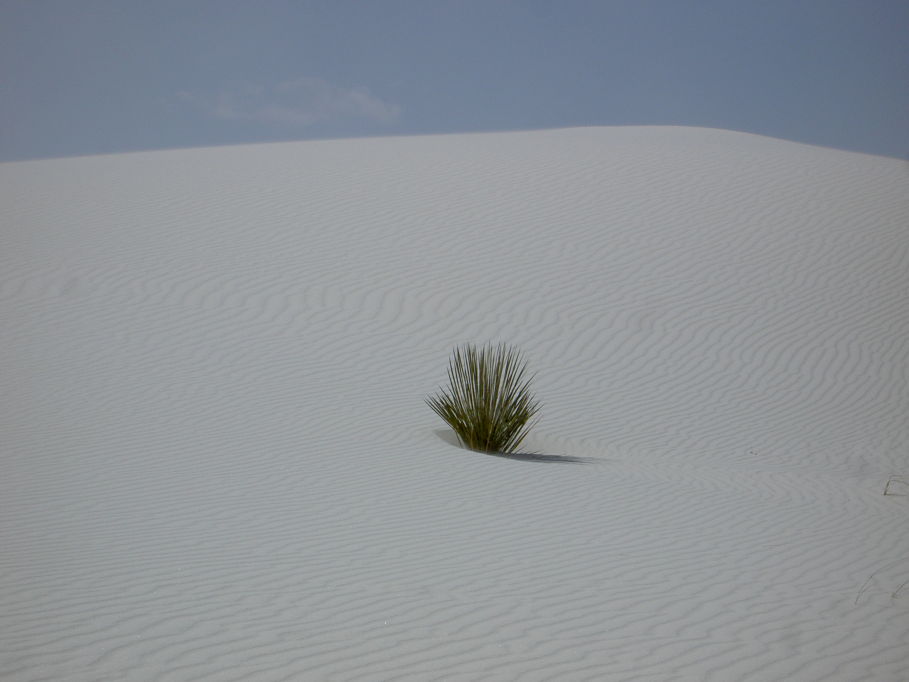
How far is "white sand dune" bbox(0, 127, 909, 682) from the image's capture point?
3.57 metres

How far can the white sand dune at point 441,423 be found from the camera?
357cm

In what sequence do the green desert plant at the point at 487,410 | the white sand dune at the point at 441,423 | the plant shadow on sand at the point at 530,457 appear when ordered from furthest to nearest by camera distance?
the green desert plant at the point at 487,410
the plant shadow on sand at the point at 530,457
the white sand dune at the point at 441,423

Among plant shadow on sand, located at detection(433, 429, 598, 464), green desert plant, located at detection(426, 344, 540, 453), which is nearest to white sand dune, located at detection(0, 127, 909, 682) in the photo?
plant shadow on sand, located at detection(433, 429, 598, 464)

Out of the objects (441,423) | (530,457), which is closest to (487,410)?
(530,457)

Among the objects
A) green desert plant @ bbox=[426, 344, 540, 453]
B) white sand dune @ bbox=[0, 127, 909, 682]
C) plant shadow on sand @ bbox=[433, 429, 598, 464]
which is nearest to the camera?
white sand dune @ bbox=[0, 127, 909, 682]

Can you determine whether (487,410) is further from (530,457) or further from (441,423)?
(441,423)

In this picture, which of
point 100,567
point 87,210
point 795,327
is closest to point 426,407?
point 100,567

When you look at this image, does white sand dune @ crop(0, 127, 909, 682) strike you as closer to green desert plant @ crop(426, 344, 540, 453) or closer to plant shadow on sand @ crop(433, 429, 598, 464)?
plant shadow on sand @ crop(433, 429, 598, 464)

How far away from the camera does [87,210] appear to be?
16672 mm

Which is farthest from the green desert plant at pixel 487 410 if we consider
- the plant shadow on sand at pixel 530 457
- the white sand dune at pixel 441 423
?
the white sand dune at pixel 441 423

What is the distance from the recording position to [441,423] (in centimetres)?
906

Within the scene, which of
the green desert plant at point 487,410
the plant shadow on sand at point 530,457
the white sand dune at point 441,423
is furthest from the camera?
the green desert plant at point 487,410

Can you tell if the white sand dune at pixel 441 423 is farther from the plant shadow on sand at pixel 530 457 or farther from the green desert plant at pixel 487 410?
the green desert plant at pixel 487 410

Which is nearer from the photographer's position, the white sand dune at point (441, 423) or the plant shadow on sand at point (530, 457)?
the white sand dune at point (441, 423)
